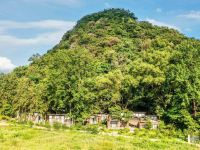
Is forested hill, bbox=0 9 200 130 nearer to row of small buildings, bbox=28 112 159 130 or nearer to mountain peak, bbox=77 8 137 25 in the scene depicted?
row of small buildings, bbox=28 112 159 130

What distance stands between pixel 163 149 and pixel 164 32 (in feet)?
263

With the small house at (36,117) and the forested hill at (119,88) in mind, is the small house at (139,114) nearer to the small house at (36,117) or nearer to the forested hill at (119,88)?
the forested hill at (119,88)

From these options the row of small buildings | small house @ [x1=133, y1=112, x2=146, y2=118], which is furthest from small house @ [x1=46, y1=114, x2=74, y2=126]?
small house @ [x1=133, y1=112, x2=146, y2=118]

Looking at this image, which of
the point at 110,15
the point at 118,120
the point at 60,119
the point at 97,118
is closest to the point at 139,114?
the point at 118,120

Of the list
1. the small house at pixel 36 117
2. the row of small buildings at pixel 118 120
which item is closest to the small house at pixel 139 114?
the row of small buildings at pixel 118 120

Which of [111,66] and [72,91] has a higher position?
[111,66]

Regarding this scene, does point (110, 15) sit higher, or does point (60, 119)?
point (110, 15)

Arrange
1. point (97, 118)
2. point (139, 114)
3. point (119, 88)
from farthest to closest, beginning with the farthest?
1. point (97, 118)
2. point (139, 114)
3. point (119, 88)

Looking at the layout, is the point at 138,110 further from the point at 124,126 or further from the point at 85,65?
the point at 85,65

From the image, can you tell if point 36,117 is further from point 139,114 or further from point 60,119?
point 139,114

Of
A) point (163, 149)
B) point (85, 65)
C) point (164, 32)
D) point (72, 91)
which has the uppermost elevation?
point (164, 32)

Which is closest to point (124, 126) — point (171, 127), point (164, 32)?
point (171, 127)

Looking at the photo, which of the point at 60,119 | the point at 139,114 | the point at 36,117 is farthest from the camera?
the point at 36,117

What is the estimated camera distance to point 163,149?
36.4 metres
